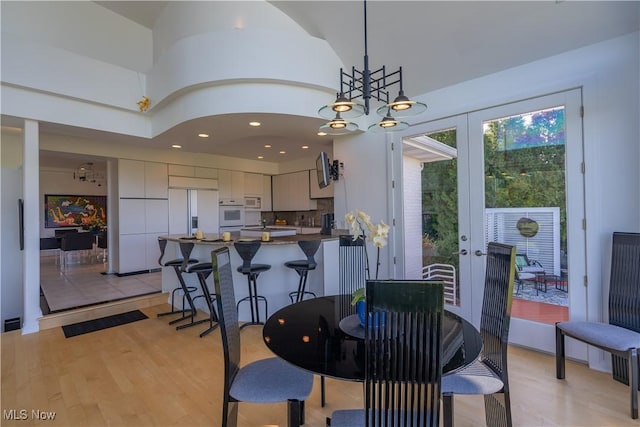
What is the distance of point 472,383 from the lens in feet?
5.06

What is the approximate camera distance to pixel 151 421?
6.45 ft

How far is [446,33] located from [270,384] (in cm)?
328

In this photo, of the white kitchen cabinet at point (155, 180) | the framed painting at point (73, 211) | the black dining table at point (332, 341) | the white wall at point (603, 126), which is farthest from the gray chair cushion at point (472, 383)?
the framed painting at point (73, 211)

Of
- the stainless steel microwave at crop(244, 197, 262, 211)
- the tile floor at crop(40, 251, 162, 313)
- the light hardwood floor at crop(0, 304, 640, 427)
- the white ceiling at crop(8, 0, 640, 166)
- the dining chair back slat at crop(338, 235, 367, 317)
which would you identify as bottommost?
the light hardwood floor at crop(0, 304, 640, 427)

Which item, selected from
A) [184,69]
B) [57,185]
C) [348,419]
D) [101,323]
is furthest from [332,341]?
[57,185]

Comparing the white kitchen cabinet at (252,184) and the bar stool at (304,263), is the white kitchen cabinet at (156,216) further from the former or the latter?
the bar stool at (304,263)

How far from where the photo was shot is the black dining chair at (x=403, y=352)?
1021 millimetres

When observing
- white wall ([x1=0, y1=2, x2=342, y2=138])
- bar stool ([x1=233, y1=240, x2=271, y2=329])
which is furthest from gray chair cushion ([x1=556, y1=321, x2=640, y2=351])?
white wall ([x1=0, y1=2, x2=342, y2=138])

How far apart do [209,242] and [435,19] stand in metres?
3.36

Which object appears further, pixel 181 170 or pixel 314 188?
pixel 314 188

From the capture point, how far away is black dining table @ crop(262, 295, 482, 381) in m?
1.22

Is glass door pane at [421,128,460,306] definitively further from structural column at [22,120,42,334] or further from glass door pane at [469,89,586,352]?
structural column at [22,120,42,334]

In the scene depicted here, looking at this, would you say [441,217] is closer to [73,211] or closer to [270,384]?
[270,384]

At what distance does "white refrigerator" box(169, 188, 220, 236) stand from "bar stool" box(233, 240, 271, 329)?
311 cm
